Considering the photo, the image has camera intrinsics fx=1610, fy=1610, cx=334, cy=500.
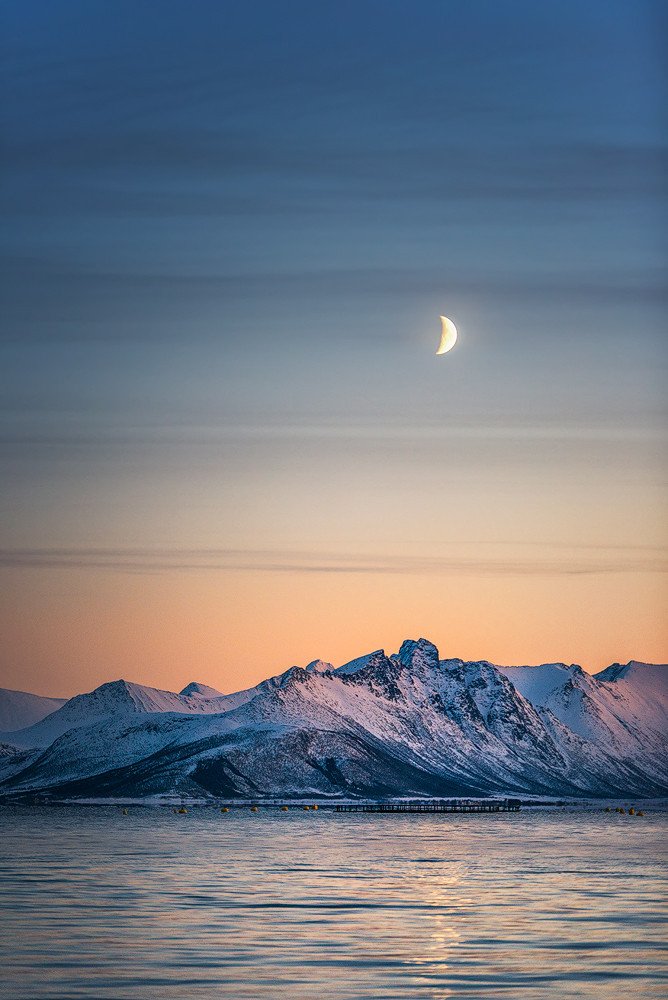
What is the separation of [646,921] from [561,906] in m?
11.7

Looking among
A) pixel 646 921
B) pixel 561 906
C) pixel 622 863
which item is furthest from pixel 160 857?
pixel 646 921

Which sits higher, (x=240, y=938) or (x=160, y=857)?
(x=160, y=857)

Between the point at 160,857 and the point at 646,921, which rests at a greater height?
the point at 160,857

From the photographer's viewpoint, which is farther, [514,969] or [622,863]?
[622,863]

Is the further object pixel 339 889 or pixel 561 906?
pixel 339 889

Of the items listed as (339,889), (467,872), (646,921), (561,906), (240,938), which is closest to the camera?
(240,938)

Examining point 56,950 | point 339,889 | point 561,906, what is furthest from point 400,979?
point 339,889

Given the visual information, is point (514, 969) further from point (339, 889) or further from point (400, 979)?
point (339, 889)

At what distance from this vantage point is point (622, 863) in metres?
184

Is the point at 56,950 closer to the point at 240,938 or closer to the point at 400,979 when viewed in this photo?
the point at 240,938

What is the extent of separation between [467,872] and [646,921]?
187 ft

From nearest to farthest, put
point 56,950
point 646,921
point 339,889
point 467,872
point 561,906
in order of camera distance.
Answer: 1. point 56,950
2. point 646,921
3. point 561,906
4. point 339,889
5. point 467,872

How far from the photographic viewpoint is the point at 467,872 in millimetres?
158875

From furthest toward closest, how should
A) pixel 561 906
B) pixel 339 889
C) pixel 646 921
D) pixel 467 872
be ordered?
1. pixel 467 872
2. pixel 339 889
3. pixel 561 906
4. pixel 646 921
